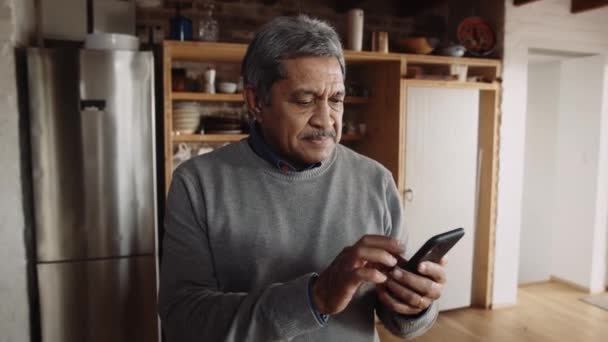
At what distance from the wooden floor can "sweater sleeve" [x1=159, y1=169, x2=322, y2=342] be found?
2436mm

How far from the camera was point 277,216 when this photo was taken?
98cm

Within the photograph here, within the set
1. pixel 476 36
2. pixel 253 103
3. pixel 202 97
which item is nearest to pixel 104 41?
pixel 202 97

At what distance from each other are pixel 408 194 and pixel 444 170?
0.36 meters

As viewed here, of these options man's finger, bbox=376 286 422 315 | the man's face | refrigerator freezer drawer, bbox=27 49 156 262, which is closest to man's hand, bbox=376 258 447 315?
man's finger, bbox=376 286 422 315

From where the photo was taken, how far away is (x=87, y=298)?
246 centimetres

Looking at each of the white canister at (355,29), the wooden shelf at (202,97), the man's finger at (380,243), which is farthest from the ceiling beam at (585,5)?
the man's finger at (380,243)

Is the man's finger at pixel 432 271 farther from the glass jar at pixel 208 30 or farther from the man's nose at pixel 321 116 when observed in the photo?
the glass jar at pixel 208 30

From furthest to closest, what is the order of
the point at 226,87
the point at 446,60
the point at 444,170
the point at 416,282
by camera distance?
the point at 444,170
the point at 446,60
the point at 226,87
the point at 416,282

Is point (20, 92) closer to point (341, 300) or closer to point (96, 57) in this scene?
point (96, 57)

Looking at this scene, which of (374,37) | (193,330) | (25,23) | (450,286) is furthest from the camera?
(450,286)

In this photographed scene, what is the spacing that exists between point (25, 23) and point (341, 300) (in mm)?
2584

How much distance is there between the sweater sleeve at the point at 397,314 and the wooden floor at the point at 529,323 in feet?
7.18

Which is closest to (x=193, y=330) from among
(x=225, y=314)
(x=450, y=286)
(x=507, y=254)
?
(x=225, y=314)

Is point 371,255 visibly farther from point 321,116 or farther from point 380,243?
point 321,116
